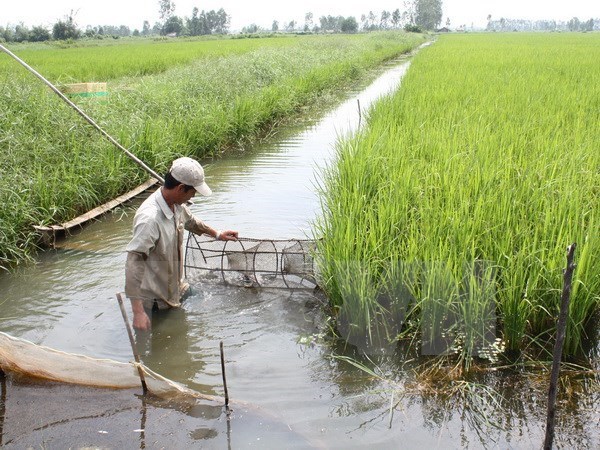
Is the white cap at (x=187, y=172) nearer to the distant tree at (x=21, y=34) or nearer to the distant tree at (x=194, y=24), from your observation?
the distant tree at (x=21, y=34)

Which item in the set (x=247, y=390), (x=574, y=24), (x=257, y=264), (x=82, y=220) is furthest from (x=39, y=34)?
(x=574, y=24)

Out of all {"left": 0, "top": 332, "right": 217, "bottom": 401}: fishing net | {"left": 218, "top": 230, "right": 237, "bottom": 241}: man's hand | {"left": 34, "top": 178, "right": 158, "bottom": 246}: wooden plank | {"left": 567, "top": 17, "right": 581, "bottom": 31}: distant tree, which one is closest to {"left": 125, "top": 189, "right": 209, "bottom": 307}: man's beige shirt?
{"left": 218, "top": 230, "right": 237, "bottom": 241}: man's hand

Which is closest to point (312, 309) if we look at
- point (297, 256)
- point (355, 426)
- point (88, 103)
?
point (297, 256)

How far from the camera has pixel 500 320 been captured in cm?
316

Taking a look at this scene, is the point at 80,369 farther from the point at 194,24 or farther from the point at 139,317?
the point at 194,24

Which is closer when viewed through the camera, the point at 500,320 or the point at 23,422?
the point at 23,422

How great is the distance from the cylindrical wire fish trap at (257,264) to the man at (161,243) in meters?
0.42

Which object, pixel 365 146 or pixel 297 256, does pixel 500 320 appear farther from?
pixel 365 146

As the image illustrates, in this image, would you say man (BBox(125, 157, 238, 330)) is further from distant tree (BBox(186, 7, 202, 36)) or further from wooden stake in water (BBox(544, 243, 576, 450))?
distant tree (BBox(186, 7, 202, 36))

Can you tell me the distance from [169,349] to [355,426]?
3.91ft

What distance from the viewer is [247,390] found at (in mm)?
2844

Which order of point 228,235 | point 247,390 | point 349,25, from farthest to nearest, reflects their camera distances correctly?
point 349,25, point 228,235, point 247,390

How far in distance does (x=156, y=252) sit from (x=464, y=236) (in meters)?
Answer: 1.64

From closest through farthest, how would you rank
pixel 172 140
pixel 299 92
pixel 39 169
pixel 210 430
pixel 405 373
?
pixel 210 430
pixel 405 373
pixel 39 169
pixel 172 140
pixel 299 92
